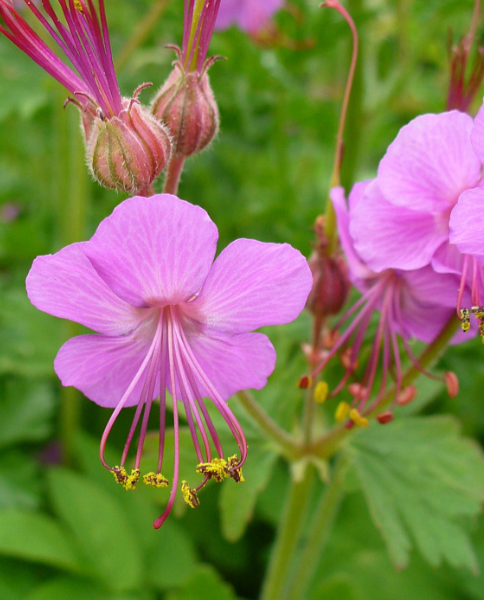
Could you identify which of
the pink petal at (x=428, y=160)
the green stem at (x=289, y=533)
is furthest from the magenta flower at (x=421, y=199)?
the green stem at (x=289, y=533)

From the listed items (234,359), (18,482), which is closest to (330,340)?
(234,359)

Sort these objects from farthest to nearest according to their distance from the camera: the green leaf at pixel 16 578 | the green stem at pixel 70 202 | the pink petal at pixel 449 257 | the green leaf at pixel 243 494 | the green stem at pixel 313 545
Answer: the green stem at pixel 70 202 → the green leaf at pixel 16 578 → the green stem at pixel 313 545 → the green leaf at pixel 243 494 → the pink petal at pixel 449 257

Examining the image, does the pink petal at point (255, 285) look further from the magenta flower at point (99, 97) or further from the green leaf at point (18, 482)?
the green leaf at point (18, 482)

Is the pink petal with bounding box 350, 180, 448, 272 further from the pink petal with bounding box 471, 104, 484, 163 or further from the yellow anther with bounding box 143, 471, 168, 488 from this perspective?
the yellow anther with bounding box 143, 471, 168, 488

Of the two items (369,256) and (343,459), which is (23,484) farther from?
(369,256)

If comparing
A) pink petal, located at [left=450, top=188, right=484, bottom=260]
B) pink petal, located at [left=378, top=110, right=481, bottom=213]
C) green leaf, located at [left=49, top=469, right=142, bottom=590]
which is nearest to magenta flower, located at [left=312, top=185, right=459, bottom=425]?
pink petal, located at [left=378, top=110, right=481, bottom=213]

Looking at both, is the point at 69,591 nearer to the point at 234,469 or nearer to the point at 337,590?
the point at 337,590
